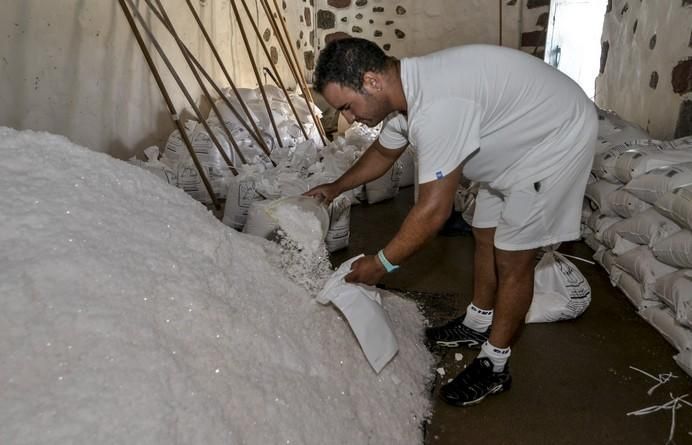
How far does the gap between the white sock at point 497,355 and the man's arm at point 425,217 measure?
526 mm

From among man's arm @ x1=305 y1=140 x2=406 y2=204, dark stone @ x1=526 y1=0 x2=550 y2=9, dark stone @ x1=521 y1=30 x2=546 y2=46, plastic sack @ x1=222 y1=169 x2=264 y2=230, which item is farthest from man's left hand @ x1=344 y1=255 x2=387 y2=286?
dark stone @ x1=526 y1=0 x2=550 y2=9

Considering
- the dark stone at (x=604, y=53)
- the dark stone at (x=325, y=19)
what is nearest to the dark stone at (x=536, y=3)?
the dark stone at (x=604, y=53)

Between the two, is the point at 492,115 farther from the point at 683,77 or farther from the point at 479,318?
the point at 683,77

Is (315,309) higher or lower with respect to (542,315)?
higher

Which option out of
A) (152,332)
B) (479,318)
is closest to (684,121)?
(479,318)

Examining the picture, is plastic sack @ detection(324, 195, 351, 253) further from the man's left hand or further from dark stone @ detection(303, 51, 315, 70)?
dark stone @ detection(303, 51, 315, 70)

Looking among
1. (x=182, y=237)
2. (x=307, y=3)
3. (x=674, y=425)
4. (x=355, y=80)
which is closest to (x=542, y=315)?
(x=674, y=425)

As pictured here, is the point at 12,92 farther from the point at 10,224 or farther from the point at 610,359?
the point at 610,359

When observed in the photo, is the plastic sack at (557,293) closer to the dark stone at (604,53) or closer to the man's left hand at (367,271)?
the man's left hand at (367,271)

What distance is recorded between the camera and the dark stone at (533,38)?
4411 mm

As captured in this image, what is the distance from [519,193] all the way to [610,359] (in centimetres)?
77

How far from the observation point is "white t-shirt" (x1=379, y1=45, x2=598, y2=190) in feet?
3.62

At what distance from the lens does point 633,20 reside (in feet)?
9.73

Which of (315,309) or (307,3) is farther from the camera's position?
(307,3)
